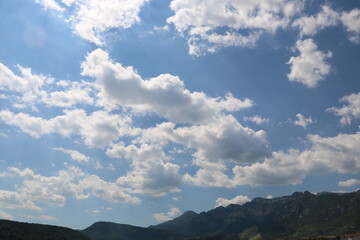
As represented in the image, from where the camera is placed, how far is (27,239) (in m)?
198

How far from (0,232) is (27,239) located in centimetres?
1564

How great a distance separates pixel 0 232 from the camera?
634ft
